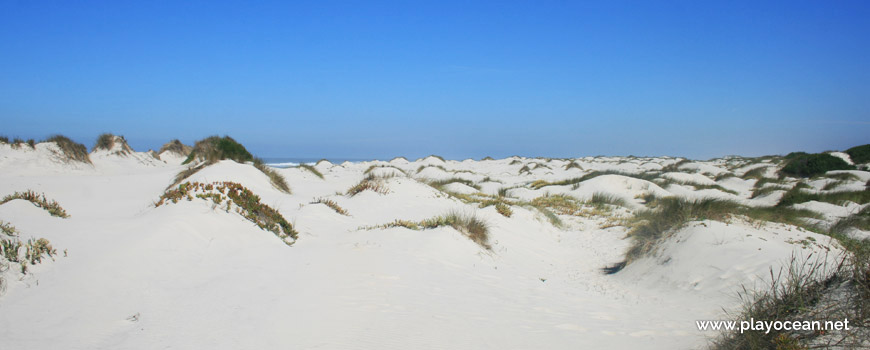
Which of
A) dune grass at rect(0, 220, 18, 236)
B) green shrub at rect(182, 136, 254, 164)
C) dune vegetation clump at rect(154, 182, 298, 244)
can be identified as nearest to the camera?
dune grass at rect(0, 220, 18, 236)

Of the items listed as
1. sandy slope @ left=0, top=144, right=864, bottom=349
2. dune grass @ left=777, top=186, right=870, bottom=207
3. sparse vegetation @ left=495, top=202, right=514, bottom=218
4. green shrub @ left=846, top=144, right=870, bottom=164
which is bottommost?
sparse vegetation @ left=495, top=202, right=514, bottom=218

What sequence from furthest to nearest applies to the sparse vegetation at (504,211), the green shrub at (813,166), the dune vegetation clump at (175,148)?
the dune vegetation clump at (175,148) < the green shrub at (813,166) < the sparse vegetation at (504,211)

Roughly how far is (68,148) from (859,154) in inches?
1688

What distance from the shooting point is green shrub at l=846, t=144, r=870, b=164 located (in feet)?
80.3

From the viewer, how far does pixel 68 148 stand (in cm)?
1633

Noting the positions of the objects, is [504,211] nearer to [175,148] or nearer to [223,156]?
[223,156]

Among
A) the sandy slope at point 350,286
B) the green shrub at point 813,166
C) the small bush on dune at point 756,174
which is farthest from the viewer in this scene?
the small bush on dune at point 756,174

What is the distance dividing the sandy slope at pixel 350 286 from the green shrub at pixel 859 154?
25.8 metres

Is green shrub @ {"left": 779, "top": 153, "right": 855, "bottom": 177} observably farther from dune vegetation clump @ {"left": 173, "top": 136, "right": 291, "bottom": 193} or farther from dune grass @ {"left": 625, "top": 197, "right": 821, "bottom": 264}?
dune vegetation clump @ {"left": 173, "top": 136, "right": 291, "bottom": 193}

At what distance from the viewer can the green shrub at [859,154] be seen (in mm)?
24483

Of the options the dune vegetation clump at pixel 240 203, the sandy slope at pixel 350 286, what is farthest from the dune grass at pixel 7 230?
the dune vegetation clump at pixel 240 203

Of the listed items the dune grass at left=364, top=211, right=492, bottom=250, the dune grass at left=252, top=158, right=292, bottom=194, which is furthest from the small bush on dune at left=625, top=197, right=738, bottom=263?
the dune grass at left=252, top=158, right=292, bottom=194

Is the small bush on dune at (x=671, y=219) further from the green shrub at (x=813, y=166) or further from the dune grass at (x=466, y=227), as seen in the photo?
the green shrub at (x=813, y=166)

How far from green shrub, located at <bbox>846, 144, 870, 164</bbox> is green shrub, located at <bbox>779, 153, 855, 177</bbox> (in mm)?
3413
